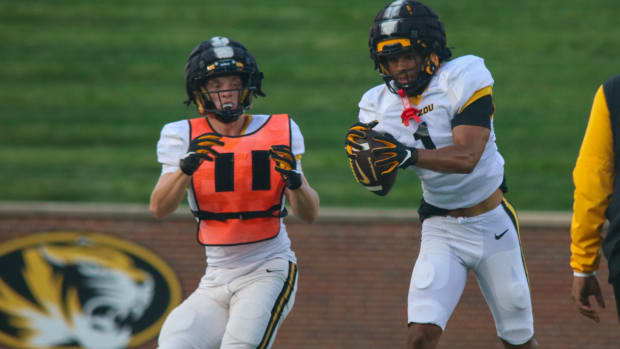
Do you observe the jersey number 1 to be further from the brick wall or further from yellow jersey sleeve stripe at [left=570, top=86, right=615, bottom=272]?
the brick wall

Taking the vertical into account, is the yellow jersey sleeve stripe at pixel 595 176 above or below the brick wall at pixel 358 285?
above

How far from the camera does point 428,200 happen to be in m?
4.77

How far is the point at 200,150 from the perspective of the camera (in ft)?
13.8

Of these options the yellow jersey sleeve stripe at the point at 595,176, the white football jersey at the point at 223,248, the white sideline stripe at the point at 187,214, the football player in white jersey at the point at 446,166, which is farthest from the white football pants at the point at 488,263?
the white sideline stripe at the point at 187,214

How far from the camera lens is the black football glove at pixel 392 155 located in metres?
4.00

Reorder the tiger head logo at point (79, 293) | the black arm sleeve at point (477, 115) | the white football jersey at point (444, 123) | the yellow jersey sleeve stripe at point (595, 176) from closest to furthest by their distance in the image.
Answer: the yellow jersey sleeve stripe at point (595, 176) < the black arm sleeve at point (477, 115) < the white football jersey at point (444, 123) < the tiger head logo at point (79, 293)

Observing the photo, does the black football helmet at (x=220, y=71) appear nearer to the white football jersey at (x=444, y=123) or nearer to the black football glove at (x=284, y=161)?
the black football glove at (x=284, y=161)

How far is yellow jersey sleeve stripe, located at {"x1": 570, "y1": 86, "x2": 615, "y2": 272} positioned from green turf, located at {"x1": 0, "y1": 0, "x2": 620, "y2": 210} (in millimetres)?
7104

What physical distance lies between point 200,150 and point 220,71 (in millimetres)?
516

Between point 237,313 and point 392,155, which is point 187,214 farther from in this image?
point 392,155

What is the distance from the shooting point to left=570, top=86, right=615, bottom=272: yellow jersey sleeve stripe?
337 cm

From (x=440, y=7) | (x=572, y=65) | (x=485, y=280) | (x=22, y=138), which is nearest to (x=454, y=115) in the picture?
(x=485, y=280)

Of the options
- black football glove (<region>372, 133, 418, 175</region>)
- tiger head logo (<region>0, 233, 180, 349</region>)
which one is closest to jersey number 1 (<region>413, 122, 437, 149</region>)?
black football glove (<region>372, 133, 418, 175</region>)

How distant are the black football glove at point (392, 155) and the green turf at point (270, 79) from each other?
6.52 metres
